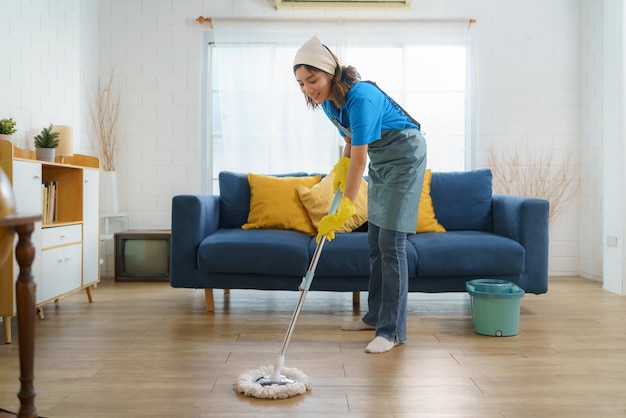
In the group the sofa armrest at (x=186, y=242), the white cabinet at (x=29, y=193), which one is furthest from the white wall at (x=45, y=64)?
the sofa armrest at (x=186, y=242)

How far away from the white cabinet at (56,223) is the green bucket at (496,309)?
199cm

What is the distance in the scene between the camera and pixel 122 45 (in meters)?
4.50

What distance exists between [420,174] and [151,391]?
136cm

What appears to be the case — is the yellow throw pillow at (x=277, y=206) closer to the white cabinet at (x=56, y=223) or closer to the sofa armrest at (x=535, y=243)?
the white cabinet at (x=56, y=223)

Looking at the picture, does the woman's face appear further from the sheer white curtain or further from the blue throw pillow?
the sheer white curtain

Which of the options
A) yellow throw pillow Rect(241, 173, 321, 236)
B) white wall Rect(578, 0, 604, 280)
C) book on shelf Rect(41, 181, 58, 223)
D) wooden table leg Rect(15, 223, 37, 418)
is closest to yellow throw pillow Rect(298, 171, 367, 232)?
yellow throw pillow Rect(241, 173, 321, 236)

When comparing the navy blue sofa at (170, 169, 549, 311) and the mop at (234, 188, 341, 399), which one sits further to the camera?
the navy blue sofa at (170, 169, 549, 311)

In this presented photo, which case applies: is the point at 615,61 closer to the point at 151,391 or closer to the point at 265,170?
the point at 265,170

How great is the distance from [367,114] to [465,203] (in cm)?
156

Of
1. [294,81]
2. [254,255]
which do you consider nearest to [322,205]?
[254,255]

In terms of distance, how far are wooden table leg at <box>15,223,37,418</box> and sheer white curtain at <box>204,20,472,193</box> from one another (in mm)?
3187

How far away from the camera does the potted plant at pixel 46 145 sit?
3152mm

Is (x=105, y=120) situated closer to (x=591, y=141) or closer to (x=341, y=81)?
(x=341, y=81)

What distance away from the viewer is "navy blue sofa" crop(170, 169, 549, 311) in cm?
297
